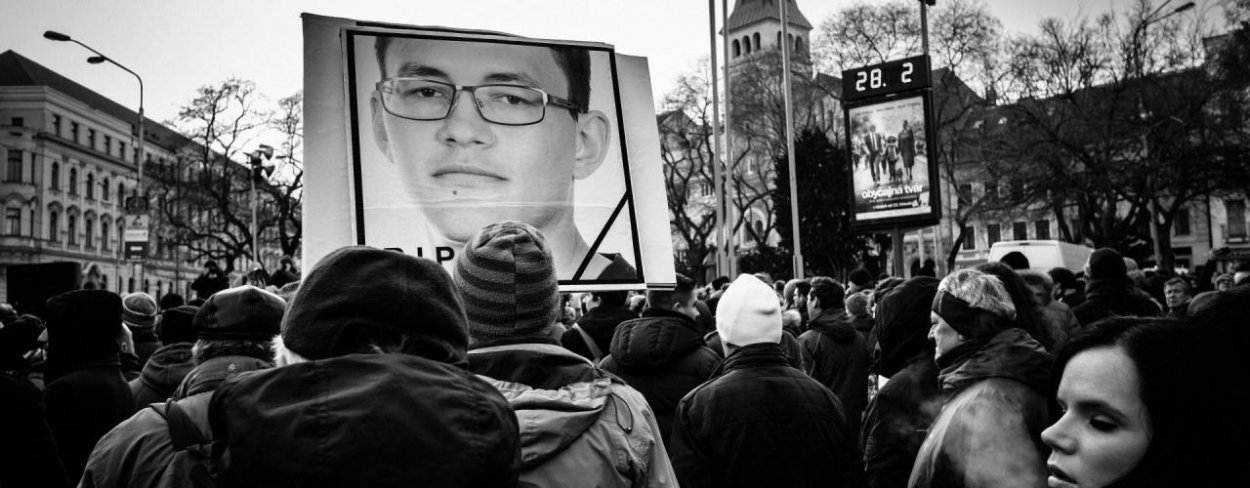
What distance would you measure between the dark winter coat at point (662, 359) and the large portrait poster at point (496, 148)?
506 millimetres

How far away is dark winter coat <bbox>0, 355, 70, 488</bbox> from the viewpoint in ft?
11.5

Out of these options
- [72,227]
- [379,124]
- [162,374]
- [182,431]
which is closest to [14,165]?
[72,227]

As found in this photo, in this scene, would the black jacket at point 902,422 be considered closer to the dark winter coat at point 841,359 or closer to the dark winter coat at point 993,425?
the dark winter coat at point 993,425

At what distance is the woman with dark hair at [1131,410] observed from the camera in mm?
1548

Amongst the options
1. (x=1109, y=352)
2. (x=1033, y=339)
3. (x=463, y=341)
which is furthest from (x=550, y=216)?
(x=1109, y=352)

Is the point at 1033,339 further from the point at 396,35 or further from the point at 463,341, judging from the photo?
the point at 396,35

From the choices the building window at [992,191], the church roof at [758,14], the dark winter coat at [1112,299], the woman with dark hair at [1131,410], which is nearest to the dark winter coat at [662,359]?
the woman with dark hair at [1131,410]

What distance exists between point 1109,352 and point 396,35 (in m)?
3.35

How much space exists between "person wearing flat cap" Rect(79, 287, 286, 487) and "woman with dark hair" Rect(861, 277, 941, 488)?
2110 mm

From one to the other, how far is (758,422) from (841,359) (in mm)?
2629

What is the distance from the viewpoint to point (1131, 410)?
1.63 m

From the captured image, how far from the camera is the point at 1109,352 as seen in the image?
1.71 metres

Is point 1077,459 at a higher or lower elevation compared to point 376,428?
lower

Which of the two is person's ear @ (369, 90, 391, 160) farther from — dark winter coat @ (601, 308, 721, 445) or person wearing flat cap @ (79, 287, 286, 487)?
dark winter coat @ (601, 308, 721, 445)
